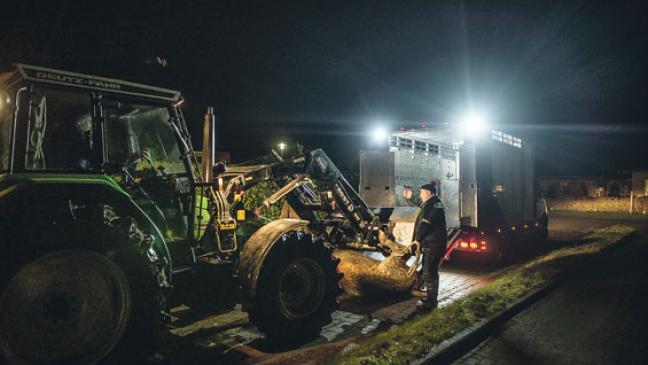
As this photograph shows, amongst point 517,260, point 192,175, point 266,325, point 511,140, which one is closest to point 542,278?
point 517,260

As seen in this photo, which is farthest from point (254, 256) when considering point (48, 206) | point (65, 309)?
point (48, 206)

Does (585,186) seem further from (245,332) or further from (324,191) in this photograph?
(245,332)

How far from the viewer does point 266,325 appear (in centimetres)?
452

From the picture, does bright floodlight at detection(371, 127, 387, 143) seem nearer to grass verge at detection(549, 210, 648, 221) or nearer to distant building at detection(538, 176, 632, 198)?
grass verge at detection(549, 210, 648, 221)

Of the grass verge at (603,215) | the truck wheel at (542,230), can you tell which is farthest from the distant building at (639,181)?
the truck wheel at (542,230)

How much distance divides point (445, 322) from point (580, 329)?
73.0 inches

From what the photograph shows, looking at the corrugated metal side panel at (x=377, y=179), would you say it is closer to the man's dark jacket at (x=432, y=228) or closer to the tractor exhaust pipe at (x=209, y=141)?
the man's dark jacket at (x=432, y=228)

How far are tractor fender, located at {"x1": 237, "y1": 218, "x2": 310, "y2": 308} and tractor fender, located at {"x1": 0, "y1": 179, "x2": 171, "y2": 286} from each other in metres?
0.92

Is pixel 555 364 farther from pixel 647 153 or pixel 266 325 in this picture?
pixel 647 153

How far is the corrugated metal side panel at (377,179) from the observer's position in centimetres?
879

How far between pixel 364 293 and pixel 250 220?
99.7 inches

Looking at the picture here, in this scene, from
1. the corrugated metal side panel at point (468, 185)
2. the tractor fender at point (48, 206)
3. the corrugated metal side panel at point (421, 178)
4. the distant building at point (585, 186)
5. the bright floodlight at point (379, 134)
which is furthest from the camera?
the distant building at point (585, 186)

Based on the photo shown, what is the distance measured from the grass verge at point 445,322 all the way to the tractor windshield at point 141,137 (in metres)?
2.89

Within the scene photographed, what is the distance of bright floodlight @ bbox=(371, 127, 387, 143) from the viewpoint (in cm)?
970
